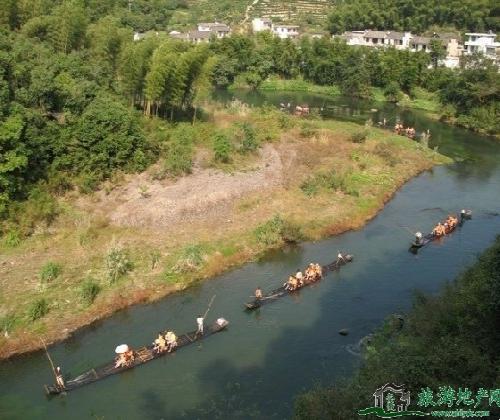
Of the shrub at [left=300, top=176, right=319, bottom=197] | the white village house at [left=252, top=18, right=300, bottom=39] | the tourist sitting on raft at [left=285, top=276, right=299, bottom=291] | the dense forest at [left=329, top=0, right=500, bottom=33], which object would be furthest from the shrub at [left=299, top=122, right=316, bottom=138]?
the dense forest at [left=329, top=0, right=500, bottom=33]

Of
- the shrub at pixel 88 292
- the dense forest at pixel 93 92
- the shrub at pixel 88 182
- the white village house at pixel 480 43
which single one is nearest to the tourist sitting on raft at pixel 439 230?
the dense forest at pixel 93 92

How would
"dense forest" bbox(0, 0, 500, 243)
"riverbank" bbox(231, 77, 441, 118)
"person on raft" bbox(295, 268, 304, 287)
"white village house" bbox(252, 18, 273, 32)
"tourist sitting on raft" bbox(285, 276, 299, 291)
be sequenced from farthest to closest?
1. "white village house" bbox(252, 18, 273, 32)
2. "riverbank" bbox(231, 77, 441, 118)
3. "dense forest" bbox(0, 0, 500, 243)
4. "person on raft" bbox(295, 268, 304, 287)
5. "tourist sitting on raft" bbox(285, 276, 299, 291)

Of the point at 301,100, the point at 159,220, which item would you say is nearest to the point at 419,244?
the point at 159,220

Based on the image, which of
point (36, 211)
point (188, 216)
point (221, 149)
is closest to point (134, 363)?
point (188, 216)

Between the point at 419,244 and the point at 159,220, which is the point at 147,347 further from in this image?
the point at 419,244

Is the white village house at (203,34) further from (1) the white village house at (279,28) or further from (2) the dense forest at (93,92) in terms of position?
(2) the dense forest at (93,92)

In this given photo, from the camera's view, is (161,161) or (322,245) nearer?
(322,245)

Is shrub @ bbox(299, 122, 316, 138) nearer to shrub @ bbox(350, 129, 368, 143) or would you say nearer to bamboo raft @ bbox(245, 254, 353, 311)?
shrub @ bbox(350, 129, 368, 143)
